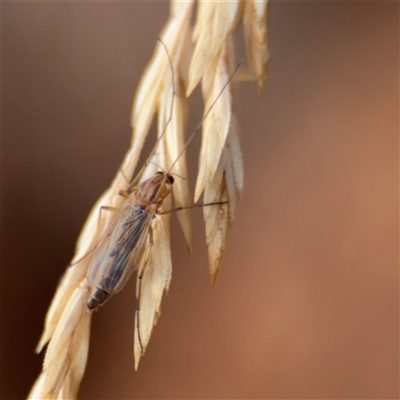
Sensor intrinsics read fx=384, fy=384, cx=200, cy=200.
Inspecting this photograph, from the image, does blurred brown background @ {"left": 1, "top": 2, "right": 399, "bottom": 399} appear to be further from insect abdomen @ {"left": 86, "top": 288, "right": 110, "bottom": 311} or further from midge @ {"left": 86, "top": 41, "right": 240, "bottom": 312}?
insect abdomen @ {"left": 86, "top": 288, "right": 110, "bottom": 311}

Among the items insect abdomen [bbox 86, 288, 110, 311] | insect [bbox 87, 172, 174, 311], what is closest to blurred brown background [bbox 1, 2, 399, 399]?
insect [bbox 87, 172, 174, 311]

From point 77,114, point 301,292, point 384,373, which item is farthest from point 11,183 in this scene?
point 384,373

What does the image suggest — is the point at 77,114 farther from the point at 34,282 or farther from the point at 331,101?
the point at 331,101

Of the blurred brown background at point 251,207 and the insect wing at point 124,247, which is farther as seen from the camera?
the blurred brown background at point 251,207

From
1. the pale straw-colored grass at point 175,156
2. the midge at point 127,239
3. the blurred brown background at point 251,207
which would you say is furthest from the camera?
the blurred brown background at point 251,207

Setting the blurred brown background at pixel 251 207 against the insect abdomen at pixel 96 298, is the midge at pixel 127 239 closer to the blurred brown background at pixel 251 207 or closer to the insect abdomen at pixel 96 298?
the insect abdomen at pixel 96 298

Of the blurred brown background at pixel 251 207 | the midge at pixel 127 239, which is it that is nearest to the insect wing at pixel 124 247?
the midge at pixel 127 239

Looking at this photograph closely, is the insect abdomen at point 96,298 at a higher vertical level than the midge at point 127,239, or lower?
lower
